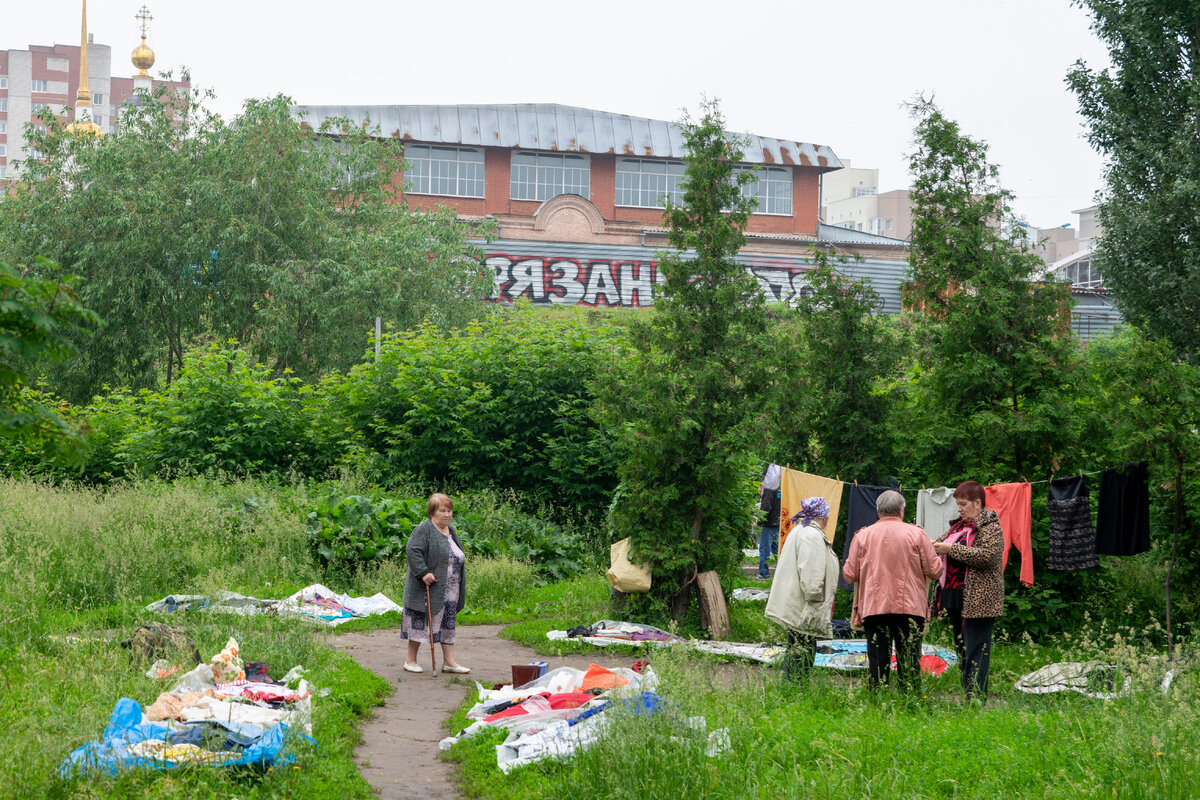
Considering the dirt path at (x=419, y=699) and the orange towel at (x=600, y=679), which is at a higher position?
A: the orange towel at (x=600, y=679)

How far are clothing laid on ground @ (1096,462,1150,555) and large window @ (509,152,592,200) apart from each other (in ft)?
145

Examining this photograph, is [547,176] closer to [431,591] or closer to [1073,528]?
[1073,528]

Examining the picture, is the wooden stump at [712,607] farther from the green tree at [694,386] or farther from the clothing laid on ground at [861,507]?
the clothing laid on ground at [861,507]

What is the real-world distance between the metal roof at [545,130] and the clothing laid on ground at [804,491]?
4091 centimetres

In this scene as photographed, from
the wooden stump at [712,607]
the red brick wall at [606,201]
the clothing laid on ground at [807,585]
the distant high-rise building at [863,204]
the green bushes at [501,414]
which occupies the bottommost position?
the wooden stump at [712,607]

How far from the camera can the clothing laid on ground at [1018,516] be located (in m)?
11.7

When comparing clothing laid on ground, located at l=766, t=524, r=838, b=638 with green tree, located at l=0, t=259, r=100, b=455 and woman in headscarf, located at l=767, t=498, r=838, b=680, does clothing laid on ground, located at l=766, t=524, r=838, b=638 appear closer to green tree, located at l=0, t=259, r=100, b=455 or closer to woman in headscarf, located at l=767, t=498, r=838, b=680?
woman in headscarf, located at l=767, t=498, r=838, b=680

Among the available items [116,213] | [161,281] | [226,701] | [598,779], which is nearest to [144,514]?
[226,701]

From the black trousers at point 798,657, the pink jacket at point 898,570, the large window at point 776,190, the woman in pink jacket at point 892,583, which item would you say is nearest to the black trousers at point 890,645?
the woman in pink jacket at point 892,583

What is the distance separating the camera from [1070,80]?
2203 centimetres

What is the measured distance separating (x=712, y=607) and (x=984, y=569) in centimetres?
435

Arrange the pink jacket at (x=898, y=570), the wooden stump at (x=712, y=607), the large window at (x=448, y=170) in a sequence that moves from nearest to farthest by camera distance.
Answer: the pink jacket at (x=898, y=570)
the wooden stump at (x=712, y=607)
the large window at (x=448, y=170)

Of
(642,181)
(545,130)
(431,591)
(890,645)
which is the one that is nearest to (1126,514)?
(890,645)

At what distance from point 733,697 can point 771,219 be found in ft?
166
